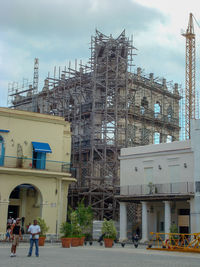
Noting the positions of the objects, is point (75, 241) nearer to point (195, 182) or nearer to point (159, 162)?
point (195, 182)

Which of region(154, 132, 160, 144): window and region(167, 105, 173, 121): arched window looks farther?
region(167, 105, 173, 121): arched window

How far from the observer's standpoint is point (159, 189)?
116 feet

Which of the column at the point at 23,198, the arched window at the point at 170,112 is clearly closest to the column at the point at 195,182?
the column at the point at 23,198

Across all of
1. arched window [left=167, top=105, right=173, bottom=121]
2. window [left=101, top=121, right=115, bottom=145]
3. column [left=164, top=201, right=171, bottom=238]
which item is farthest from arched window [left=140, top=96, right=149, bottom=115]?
column [left=164, top=201, right=171, bottom=238]

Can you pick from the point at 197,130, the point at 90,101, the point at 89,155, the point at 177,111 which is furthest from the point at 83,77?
the point at 197,130

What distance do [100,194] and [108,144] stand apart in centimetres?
479

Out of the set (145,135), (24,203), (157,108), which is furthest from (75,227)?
(157,108)

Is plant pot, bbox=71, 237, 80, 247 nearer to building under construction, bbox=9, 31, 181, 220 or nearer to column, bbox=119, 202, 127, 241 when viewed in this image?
column, bbox=119, 202, 127, 241

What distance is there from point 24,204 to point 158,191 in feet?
34.9

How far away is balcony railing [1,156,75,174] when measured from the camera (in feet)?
108

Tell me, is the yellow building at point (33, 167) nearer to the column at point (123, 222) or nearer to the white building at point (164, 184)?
the column at point (123, 222)

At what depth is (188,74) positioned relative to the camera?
197ft

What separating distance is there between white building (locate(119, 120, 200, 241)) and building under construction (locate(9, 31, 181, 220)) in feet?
11.4

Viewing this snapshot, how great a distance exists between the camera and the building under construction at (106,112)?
4200 cm
